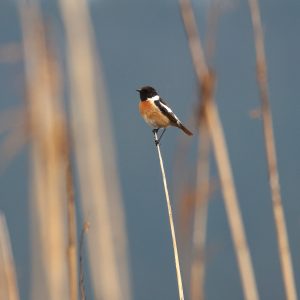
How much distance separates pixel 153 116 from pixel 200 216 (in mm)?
1039

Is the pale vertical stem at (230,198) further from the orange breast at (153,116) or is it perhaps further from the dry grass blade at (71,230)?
the orange breast at (153,116)

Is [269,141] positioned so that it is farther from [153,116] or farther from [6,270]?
[153,116]

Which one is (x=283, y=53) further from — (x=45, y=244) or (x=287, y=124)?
(x=45, y=244)

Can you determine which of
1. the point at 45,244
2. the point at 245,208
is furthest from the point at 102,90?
the point at 245,208

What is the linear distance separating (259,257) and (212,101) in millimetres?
82151

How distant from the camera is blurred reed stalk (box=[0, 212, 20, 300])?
286 centimetres

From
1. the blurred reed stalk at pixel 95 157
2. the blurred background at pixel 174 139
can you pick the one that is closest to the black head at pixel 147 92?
the blurred reed stalk at pixel 95 157

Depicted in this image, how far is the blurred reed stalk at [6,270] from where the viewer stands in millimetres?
Result: 2861

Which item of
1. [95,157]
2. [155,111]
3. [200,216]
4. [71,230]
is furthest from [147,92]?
[71,230]

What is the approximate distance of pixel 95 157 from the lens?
2945 millimetres

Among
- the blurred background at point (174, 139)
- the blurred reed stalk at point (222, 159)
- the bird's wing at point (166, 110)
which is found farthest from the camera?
the blurred background at point (174, 139)

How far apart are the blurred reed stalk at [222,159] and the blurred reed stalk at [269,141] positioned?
0.12 m

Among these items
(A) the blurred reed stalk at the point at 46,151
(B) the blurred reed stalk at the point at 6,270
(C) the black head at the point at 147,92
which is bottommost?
(B) the blurred reed stalk at the point at 6,270

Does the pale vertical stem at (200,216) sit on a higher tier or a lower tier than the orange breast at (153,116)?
lower
